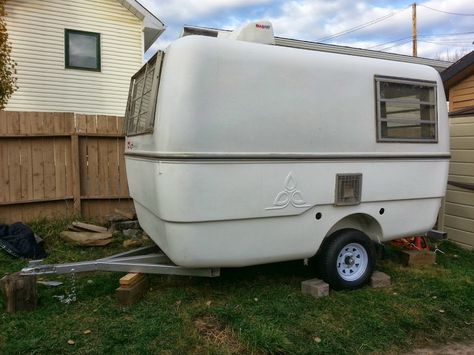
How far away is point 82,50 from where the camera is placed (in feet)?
41.1

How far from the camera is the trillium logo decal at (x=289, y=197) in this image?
3.88m

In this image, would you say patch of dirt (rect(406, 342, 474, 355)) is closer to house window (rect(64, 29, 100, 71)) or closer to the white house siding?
the white house siding

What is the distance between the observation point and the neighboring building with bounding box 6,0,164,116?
38.4 ft

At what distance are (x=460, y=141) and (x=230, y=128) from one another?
4.53 m

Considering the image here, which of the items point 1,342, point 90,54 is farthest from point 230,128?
point 90,54

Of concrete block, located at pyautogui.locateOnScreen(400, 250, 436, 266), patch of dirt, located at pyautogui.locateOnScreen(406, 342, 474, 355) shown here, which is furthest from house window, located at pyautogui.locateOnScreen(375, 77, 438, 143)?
patch of dirt, located at pyautogui.locateOnScreen(406, 342, 474, 355)

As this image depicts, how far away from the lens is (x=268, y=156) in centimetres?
380

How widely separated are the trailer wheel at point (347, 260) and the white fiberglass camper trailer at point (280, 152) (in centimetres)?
1

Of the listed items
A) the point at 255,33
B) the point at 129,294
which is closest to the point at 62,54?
the point at 255,33

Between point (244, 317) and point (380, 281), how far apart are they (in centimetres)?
181

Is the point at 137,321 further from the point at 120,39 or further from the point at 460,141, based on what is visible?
the point at 120,39

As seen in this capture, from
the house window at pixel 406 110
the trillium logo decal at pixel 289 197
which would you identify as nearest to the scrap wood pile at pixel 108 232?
the trillium logo decal at pixel 289 197

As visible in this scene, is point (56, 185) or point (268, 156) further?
point (56, 185)

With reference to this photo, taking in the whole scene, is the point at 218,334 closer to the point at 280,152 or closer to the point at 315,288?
the point at 315,288
